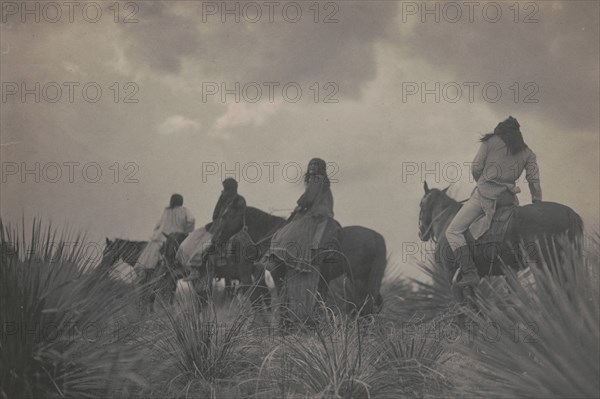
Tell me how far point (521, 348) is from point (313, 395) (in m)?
1.63

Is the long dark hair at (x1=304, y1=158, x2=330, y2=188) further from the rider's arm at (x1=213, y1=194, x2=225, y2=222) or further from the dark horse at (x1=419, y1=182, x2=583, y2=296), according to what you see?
the rider's arm at (x1=213, y1=194, x2=225, y2=222)

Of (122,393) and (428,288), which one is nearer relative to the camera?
(122,393)

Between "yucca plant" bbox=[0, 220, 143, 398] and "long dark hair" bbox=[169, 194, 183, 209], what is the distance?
24.7 feet

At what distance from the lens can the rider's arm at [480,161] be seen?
8.20m

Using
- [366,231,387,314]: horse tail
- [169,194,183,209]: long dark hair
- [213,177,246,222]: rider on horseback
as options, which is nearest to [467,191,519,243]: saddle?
[366,231,387,314]: horse tail

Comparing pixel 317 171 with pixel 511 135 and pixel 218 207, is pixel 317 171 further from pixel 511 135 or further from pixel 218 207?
pixel 511 135

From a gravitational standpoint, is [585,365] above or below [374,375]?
above

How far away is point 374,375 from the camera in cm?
540

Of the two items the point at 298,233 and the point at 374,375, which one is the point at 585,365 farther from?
the point at 298,233

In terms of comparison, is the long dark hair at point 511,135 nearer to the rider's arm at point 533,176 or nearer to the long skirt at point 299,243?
the rider's arm at point 533,176

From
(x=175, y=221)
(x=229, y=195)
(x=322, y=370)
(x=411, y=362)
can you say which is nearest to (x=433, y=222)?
(x=229, y=195)

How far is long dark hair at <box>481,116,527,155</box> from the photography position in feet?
26.6

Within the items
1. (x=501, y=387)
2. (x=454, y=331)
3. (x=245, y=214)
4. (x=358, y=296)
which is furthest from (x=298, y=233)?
(x=501, y=387)

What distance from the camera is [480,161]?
821 cm
